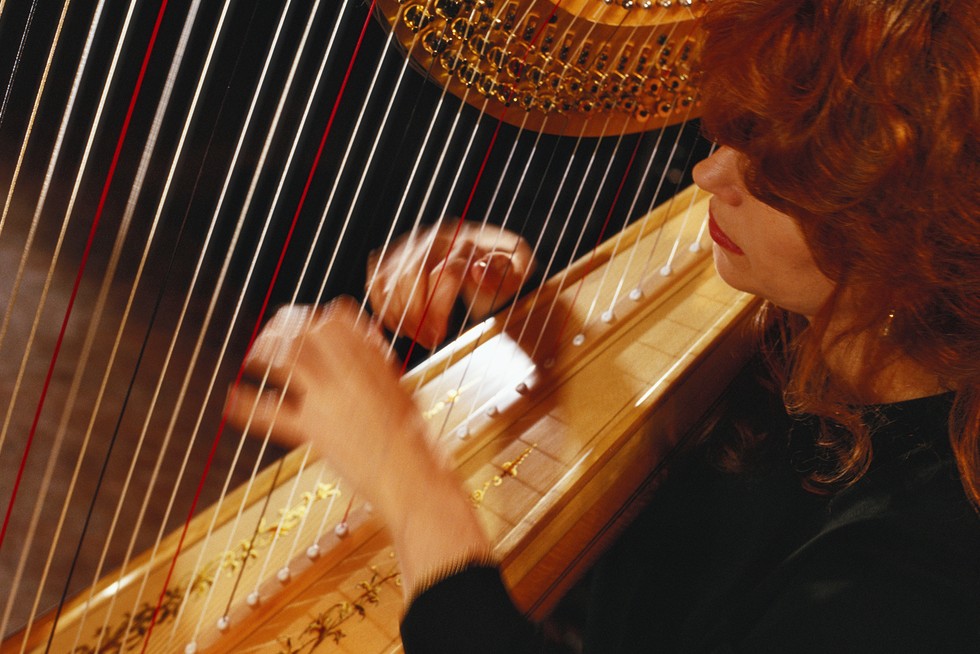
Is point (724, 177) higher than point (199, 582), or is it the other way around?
point (724, 177)

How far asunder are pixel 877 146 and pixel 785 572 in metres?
0.59

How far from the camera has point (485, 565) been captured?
0.97 m

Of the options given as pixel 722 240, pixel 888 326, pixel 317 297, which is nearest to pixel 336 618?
pixel 317 297

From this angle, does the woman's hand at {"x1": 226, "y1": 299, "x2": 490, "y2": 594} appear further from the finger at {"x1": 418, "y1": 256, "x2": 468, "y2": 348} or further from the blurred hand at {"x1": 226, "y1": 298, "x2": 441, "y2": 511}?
the finger at {"x1": 418, "y1": 256, "x2": 468, "y2": 348}

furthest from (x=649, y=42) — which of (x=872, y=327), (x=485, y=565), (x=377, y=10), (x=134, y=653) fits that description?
(x=134, y=653)

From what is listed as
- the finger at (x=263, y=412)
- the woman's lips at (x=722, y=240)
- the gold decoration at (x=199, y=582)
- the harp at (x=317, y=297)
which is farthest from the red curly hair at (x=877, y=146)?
the gold decoration at (x=199, y=582)

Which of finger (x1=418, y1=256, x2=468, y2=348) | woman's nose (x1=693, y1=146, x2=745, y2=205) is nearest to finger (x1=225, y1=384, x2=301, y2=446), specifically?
finger (x1=418, y1=256, x2=468, y2=348)

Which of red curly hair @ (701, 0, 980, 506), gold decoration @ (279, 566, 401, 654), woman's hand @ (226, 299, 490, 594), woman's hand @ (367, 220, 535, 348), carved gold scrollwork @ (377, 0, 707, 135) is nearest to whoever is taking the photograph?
red curly hair @ (701, 0, 980, 506)

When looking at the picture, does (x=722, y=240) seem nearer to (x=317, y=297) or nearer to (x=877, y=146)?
(x=877, y=146)

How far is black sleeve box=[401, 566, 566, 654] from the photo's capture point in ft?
3.01

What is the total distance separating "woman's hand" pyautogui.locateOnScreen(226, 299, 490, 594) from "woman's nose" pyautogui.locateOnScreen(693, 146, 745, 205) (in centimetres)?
53

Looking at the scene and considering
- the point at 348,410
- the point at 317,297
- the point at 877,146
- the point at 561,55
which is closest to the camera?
the point at 877,146

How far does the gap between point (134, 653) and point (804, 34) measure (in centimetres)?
117

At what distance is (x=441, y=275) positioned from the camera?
143 cm
